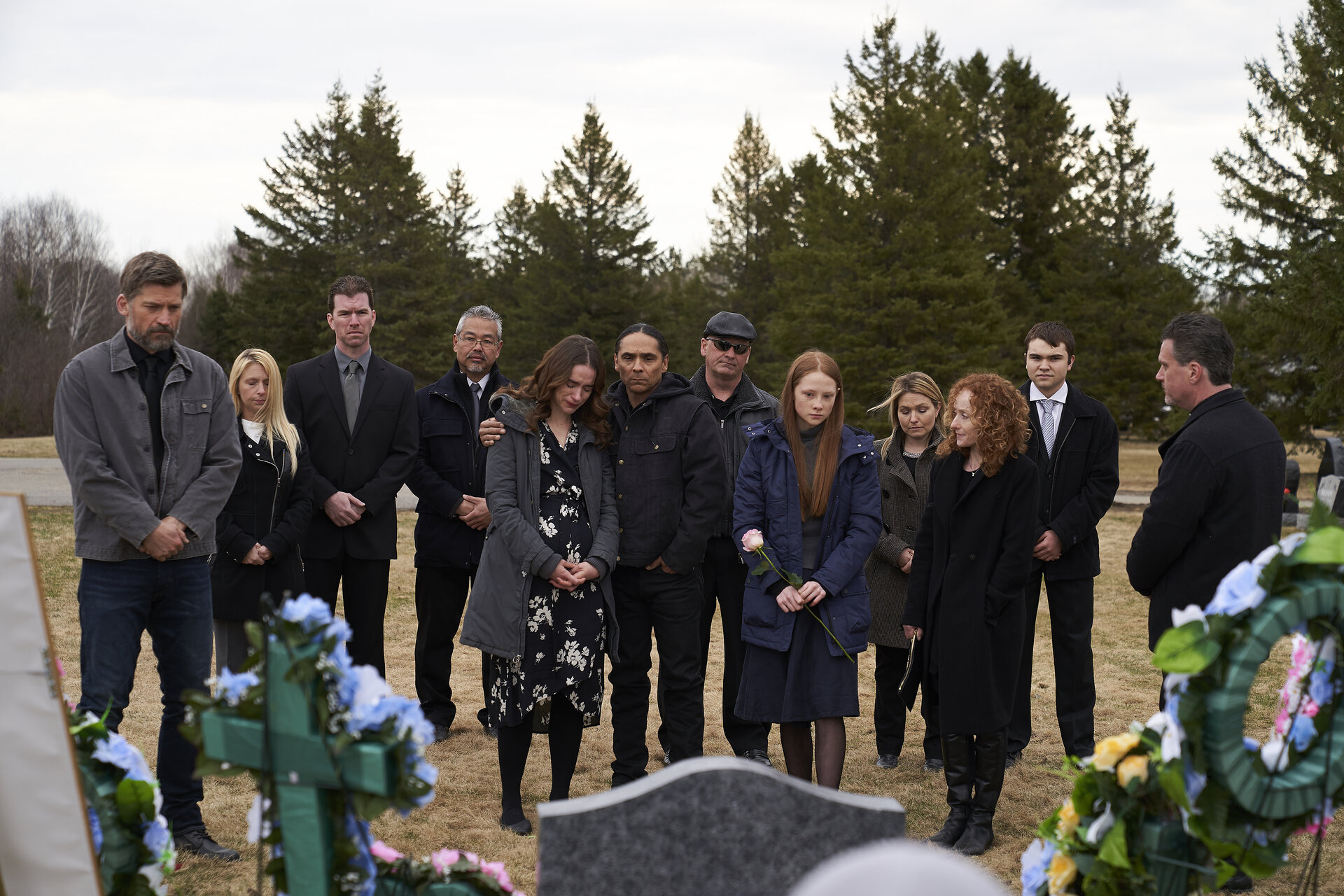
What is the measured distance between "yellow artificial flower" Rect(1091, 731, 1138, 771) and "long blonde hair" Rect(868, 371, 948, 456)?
10.4ft

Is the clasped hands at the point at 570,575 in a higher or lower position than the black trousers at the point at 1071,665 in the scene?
higher

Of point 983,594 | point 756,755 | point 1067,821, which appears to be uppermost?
point 983,594

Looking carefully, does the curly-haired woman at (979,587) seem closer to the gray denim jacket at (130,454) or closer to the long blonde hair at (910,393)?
the long blonde hair at (910,393)

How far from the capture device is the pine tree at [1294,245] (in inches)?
915

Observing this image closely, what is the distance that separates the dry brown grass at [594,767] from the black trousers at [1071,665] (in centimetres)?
22

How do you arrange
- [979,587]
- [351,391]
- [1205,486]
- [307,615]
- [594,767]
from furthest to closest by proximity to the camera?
[351,391]
[594,767]
[979,587]
[1205,486]
[307,615]

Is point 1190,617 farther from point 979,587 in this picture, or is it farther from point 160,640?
point 160,640

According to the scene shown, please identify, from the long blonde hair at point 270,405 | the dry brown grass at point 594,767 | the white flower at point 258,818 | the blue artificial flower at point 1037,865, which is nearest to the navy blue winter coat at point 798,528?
the dry brown grass at point 594,767

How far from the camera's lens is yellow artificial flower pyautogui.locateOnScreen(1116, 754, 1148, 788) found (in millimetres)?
2639

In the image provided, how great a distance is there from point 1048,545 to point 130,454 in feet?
13.6

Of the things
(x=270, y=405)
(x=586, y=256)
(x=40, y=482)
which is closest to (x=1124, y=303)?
(x=586, y=256)

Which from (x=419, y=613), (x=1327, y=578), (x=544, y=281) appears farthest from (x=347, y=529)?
(x=544, y=281)

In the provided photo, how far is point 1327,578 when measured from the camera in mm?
2469

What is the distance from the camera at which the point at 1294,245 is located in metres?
27.2
